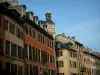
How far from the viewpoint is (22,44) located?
43469mm

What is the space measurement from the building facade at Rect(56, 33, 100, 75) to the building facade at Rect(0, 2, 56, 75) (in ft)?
46.8

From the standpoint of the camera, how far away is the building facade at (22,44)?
36.1m

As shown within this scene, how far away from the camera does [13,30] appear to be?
131 ft

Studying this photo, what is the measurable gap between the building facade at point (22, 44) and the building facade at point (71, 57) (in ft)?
46.8

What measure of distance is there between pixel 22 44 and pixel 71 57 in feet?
121

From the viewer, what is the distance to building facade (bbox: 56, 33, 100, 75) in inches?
2975

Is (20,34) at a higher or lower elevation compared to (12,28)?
lower

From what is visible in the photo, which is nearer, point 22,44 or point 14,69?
point 14,69

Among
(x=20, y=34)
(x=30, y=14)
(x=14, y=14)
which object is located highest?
(x=30, y=14)

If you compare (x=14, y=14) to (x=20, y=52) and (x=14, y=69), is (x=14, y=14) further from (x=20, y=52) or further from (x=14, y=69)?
(x=14, y=69)

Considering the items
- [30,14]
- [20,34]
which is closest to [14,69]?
[20,34]

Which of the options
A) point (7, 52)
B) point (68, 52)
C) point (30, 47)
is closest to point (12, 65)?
point (7, 52)

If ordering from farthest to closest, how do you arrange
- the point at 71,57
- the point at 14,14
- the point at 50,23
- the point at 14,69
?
the point at 71,57 < the point at 50,23 < the point at 14,14 < the point at 14,69

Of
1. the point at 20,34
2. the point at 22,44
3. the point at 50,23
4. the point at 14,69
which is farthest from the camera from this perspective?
the point at 50,23
